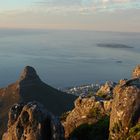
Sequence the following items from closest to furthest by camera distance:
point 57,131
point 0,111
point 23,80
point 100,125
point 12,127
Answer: point 57,131 → point 12,127 → point 100,125 → point 0,111 → point 23,80

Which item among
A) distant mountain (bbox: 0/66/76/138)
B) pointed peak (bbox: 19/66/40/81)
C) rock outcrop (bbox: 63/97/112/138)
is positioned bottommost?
distant mountain (bbox: 0/66/76/138)

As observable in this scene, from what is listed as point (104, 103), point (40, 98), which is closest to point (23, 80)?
point (40, 98)

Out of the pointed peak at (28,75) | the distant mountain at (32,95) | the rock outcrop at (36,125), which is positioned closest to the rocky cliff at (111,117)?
the rock outcrop at (36,125)

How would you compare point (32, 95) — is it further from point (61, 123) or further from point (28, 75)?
point (61, 123)

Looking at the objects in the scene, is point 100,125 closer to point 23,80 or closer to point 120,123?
point 120,123

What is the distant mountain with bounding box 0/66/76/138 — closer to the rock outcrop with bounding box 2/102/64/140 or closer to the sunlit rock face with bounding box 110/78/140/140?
the rock outcrop with bounding box 2/102/64/140

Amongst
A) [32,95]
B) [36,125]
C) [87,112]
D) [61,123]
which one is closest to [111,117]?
[61,123]

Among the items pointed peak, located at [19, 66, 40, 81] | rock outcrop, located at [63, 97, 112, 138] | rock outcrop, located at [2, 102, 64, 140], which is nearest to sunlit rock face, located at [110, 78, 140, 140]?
rock outcrop, located at [2, 102, 64, 140]
